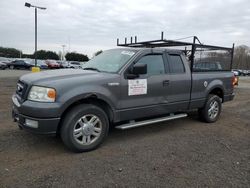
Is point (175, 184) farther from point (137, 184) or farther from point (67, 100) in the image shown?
point (67, 100)

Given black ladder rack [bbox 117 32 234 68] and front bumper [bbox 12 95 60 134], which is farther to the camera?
black ladder rack [bbox 117 32 234 68]

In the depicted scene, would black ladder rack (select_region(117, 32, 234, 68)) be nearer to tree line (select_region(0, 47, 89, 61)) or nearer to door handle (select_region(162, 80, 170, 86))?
door handle (select_region(162, 80, 170, 86))

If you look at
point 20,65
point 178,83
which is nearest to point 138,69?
point 178,83

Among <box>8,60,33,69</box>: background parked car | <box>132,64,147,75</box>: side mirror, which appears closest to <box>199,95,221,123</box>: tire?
<box>132,64,147,75</box>: side mirror

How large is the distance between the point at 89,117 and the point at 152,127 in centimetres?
209

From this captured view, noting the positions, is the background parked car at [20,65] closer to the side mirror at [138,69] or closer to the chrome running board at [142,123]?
the chrome running board at [142,123]

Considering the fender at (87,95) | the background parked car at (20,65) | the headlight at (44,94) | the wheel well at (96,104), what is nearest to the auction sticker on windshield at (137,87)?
the fender at (87,95)

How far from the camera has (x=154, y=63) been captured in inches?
209

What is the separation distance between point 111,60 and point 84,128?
5.24ft

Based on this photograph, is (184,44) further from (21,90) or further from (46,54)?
(46,54)

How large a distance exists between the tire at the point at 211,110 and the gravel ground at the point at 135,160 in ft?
2.48

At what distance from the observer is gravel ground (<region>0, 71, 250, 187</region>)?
340cm

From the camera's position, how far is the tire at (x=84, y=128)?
4.10 m

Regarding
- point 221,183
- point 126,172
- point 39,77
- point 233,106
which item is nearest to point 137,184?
point 126,172
